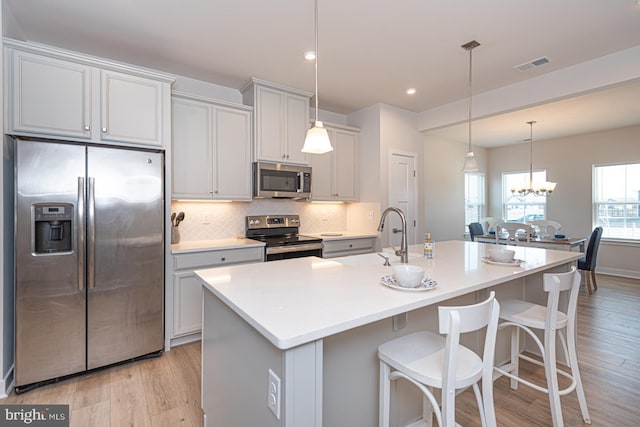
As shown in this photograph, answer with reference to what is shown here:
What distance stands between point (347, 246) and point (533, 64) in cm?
275

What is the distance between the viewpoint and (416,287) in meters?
1.44

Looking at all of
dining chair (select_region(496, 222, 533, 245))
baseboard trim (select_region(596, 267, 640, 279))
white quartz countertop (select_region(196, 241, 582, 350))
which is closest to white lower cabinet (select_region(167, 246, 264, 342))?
white quartz countertop (select_region(196, 241, 582, 350))

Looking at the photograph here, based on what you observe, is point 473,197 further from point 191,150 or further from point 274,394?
point 274,394

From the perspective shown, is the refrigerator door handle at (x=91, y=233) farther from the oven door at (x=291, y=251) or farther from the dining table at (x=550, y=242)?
the dining table at (x=550, y=242)

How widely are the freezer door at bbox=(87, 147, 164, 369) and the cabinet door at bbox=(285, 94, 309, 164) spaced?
1488mm

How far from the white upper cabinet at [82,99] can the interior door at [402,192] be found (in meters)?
2.90

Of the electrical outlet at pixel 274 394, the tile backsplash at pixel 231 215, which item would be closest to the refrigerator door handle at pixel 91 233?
the tile backsplash at pixel 231 215

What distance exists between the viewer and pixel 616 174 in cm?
571

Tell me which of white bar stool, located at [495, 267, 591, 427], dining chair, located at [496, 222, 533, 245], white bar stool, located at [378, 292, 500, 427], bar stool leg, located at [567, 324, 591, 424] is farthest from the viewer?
dining chair, located at [496, 222, 533, 245]

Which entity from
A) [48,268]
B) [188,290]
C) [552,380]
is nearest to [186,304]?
[188,290]

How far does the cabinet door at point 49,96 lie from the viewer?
2.15 m

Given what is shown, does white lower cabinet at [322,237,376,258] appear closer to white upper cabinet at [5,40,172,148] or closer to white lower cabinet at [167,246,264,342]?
white lower cabinet at [167,246,264,342]

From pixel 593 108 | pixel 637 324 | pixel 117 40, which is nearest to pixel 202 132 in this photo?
pixel 117 40

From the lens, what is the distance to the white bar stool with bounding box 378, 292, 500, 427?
1080 millimetres
